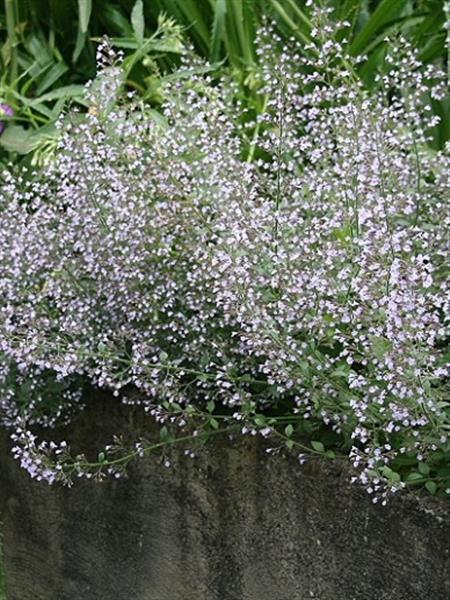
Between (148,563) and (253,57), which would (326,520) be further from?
(253,57)

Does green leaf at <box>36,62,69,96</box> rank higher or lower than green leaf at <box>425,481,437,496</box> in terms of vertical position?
higher

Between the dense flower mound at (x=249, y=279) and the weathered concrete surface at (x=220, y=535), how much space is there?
87 mm

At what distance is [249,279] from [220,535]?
75 centimetres

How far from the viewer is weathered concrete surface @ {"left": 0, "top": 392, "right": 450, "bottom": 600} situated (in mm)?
2625

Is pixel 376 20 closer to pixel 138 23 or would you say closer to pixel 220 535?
pixel 138 23

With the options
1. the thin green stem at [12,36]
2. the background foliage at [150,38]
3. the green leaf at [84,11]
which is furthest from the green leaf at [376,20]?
the thin green stem at [12,36]

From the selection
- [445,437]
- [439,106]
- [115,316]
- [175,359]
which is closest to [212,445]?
[175,359]

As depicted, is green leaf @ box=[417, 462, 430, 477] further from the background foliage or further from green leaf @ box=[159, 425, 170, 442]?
the background foliage

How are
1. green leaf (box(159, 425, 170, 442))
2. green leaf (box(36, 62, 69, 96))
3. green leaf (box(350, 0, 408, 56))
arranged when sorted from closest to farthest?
green leaf (box(159, 425, 170, 442)) < green leaf (box(350, 0, 408, 56)) < green leaf (box(36, 62, 69, 96))

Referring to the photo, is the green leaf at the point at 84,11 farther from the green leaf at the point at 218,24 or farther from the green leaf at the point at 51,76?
the green leaf at the point at 218,24

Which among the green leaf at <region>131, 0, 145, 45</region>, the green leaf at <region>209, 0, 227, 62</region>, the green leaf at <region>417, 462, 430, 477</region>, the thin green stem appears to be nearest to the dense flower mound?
the green leaf at <region>417, 462, 430, 477</region>

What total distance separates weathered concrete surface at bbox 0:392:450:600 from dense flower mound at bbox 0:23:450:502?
0.09 m

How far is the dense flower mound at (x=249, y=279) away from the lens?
2.50 meters

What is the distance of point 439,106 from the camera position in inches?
176
